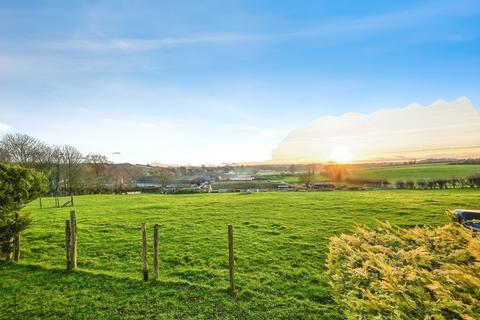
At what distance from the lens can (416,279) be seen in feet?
22.4

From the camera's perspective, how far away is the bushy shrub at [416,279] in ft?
18.3

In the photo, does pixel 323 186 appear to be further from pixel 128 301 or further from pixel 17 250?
pixel 128 301

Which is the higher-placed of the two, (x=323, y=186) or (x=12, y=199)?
(x=12, y=199)

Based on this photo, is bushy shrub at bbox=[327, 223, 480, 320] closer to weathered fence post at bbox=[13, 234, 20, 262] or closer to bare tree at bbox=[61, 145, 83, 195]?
weathered fence post at bbox=[13, 234, 20, 262]

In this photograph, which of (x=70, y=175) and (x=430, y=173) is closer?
(x=70, y=175)

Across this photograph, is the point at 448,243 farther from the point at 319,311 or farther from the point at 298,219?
the point at 298,219

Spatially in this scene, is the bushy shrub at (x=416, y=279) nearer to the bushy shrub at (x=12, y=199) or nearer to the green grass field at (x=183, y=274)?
the green grass field at (x=183, y=274)

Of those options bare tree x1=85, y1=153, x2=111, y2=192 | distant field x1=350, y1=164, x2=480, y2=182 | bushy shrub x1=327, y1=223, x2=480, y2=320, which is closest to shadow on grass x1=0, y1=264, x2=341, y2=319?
bushy shrub x1=327, y1=223, x2=480, y2=320

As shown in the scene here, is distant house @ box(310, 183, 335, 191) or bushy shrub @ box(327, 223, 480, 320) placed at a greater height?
bushy shrub @ box(327, 223, 480, 320)

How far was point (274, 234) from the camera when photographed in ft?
61.8

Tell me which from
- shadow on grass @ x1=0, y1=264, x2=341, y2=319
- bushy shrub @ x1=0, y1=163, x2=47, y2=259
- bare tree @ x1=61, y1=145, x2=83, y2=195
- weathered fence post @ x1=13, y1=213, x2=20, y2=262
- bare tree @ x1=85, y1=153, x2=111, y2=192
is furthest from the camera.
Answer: bare tree @ x1=85, y1=153, x2=111, y2=192

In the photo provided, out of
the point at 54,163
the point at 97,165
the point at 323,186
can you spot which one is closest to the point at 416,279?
the point at 323,186

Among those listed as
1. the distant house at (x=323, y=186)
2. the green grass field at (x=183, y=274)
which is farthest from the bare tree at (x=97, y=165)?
the green grass field at (x=183, y=274)

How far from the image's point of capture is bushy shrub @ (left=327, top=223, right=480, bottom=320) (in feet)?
18.3
